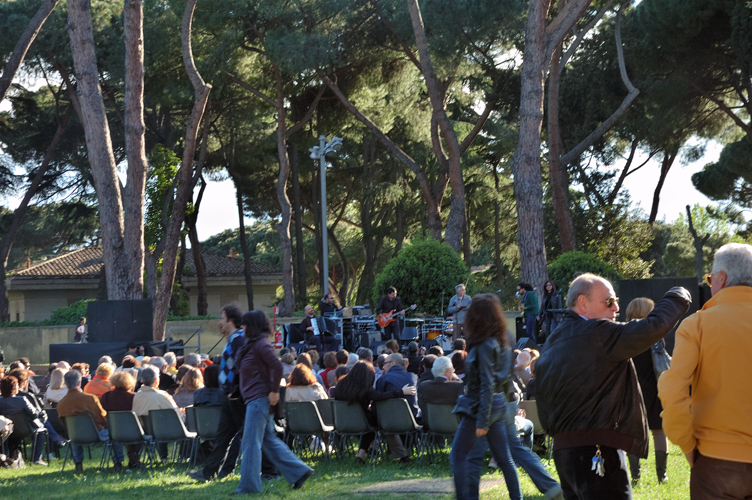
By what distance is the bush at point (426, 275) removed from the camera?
Answer: 1664cm

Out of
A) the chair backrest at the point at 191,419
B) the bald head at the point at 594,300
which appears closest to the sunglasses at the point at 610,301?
the bald head at the point at 594,300

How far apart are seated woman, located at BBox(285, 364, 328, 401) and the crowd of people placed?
0.04 ft

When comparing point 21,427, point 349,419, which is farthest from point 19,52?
point 349,419

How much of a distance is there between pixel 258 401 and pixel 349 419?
1.81 meters

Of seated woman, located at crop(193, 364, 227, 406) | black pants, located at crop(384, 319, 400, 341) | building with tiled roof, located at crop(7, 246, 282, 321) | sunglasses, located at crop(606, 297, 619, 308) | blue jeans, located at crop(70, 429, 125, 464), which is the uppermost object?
building with tiled roof, located at crop(7, 246, 282, 321)

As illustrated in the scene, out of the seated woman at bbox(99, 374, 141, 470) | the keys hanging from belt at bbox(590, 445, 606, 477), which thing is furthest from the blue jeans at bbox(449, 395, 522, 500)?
the seated woman at bbox(99, 374, 141, 470)

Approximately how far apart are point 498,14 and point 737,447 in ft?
58.7

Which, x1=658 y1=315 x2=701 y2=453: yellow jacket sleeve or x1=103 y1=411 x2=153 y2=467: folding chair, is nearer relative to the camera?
x1=658 y1=315 x2=701 y2=453: yellow jacket sleeve

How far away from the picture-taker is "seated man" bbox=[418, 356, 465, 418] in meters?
6.84

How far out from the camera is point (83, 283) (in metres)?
34.3

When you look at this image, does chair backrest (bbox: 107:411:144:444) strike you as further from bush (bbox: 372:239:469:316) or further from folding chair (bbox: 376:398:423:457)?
bush (bbox: 372:239:469:316)

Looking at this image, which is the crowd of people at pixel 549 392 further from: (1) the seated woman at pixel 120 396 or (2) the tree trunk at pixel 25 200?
(2) the tree trunk at pixel 25 200

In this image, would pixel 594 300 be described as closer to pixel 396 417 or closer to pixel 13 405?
pixel 396 417

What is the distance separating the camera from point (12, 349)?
18.6 m
